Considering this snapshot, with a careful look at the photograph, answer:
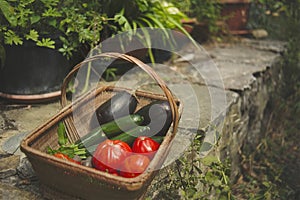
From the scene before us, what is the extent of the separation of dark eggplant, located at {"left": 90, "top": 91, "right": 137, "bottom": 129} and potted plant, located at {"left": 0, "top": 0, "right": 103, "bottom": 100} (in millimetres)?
424

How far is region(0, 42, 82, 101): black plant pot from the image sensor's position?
1.96 metres

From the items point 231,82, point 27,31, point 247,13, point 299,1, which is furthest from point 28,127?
point 299,1

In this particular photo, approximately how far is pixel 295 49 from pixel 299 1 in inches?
21.6

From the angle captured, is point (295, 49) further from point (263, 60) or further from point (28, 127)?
point (28, 127)

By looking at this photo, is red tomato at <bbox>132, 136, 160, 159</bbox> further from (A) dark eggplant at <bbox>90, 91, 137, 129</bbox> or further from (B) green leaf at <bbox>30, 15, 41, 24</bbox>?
(B) green leaf at <bbox>30, 15, 41, 24</bbox>

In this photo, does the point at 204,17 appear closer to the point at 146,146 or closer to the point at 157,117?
the point at 157,117

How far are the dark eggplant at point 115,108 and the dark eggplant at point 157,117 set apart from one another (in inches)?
2.5

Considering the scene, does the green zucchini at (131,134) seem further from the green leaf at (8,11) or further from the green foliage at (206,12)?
the green foliage at (206,12)

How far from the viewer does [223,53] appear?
10.9 feet

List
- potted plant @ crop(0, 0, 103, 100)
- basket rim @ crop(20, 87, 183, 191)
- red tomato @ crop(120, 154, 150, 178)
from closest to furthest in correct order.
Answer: basket rim @ crop(20, 87, 183, 191) → red tomato @ crop(120, 154, 150, 178) → potted plant @ crop(0, 0, 103, 100)

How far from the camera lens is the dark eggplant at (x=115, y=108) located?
1.67 m

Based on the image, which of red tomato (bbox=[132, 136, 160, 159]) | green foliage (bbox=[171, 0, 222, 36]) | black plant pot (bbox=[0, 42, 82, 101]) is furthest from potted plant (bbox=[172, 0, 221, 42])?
red tomato (bbox=[132, 136, 160, 159])

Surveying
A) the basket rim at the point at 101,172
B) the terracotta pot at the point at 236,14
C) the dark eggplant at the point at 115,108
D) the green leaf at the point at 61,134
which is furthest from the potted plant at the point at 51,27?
the terracotta pot at the point at 236,14

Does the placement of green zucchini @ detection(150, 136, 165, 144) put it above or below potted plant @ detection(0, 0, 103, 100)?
below
